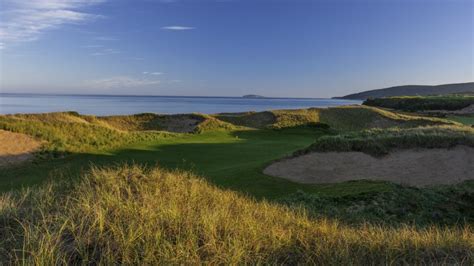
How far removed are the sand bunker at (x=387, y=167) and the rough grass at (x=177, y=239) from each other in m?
8.39

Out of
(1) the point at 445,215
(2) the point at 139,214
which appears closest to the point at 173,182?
(2) the point at 139,214

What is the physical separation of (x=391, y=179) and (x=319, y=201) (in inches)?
157

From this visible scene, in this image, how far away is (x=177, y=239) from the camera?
485 cm

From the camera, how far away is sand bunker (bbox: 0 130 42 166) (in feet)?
61.9

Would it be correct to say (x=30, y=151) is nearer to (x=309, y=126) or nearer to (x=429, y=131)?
(x=429, y=131)

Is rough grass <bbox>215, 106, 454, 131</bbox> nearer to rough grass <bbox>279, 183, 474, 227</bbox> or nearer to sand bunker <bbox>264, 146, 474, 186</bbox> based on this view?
sand bunker <bbox>264, 146, 474, 186</bbox>

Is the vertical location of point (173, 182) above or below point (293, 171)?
above

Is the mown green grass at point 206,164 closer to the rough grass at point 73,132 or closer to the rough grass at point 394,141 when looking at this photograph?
the rough grass at point 73,132

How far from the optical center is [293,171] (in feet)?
51.1

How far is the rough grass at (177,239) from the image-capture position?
14.7 ft

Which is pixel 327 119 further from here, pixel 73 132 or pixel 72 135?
pixel 72 135

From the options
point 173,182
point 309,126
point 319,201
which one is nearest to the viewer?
point 173,182

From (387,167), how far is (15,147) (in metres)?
18.3

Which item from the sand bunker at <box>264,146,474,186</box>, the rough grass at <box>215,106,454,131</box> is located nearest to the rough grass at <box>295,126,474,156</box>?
the sand bunker at <box>264,146,474,186</box>
